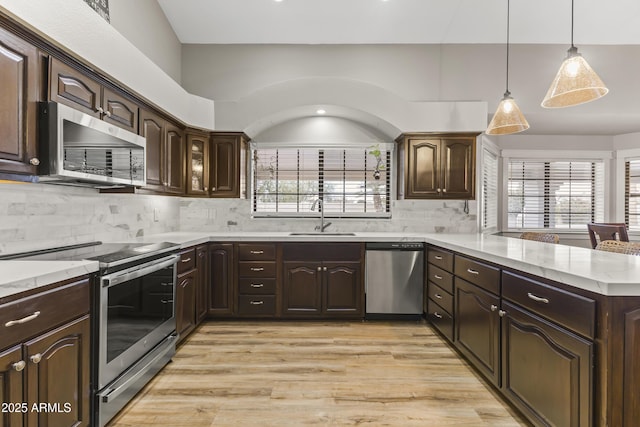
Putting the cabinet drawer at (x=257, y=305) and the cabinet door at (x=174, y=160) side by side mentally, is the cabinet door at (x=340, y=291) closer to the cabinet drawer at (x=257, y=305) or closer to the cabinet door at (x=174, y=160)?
the cabinet drawer at (x=257, y=305)

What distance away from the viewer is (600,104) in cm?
397

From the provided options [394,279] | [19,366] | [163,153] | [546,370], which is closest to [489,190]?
[394,279]

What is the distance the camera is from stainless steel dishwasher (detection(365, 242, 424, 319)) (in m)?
3.55

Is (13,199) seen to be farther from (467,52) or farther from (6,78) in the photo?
(467,52)

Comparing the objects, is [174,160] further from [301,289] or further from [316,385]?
[316,385]

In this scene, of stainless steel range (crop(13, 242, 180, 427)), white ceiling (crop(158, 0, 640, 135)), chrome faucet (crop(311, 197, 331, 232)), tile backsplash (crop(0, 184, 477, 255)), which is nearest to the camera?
stainless steel range (crop(13, 242, 180, 427))

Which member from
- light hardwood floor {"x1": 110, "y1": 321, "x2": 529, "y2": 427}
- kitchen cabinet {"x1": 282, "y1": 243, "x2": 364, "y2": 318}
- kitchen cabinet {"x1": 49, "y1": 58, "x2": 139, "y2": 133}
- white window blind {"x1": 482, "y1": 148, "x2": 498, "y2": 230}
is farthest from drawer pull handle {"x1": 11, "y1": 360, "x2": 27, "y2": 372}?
white window blind {"x1": 482, "y1": 148, "x2": 498, "y2": 230}

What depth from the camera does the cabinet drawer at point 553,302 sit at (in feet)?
4.57

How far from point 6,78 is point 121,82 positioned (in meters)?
0.92

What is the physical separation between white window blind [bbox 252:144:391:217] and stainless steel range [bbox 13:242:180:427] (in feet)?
6.14

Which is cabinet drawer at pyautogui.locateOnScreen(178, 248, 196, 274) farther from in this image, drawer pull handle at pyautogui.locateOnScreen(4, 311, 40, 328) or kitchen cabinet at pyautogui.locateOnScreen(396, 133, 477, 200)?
kitchen cabinet at pyautogui.locateOnScreen(396, 133, 477, 200)

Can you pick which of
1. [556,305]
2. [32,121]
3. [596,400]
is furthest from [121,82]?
[596,400]

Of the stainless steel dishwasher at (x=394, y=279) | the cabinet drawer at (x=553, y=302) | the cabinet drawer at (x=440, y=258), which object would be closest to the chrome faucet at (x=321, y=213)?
the stainless steel dishwasher at (x=394, y=279)

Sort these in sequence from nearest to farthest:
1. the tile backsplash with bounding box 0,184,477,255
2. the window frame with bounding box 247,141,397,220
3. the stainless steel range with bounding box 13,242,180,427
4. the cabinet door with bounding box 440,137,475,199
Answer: the stainless steel range with bounding box 13,242,180,427
the tile backsplash with bounding box 0,184,477,255
the cabinet door with bounding box 440,137,475,199
the window frame with bounding box 247,141,397,220
